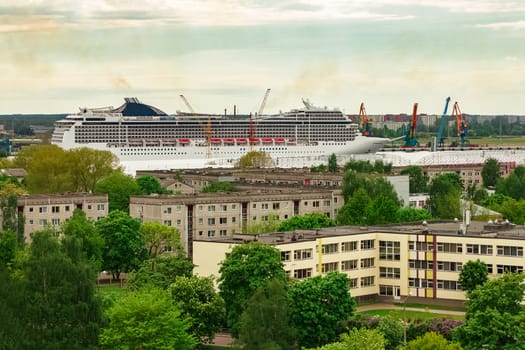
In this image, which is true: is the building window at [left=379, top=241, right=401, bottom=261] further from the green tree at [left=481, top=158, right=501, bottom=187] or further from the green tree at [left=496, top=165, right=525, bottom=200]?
the green tree at [left=481, top=158, right=501, bottom=187]

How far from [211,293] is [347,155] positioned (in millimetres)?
122825

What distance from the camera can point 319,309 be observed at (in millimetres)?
43094

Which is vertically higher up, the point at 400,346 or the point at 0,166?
the point at 0,166

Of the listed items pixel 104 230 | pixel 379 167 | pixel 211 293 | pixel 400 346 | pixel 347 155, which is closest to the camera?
pixel 400 346

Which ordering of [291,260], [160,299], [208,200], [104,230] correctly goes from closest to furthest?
[160,299], [291,260], [104,230], [208,200]

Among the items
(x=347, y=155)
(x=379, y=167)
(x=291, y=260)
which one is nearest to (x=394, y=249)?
(x=291, y=260)

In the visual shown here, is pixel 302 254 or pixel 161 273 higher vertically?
pixel 302 254

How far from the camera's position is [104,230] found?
2537 inches

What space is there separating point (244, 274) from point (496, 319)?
1062 centimetres

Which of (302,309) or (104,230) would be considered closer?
(302,309)

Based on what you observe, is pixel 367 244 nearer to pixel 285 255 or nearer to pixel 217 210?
pixel 285 255

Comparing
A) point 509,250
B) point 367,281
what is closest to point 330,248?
point 367,281

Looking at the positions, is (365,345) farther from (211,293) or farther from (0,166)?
(0,166)

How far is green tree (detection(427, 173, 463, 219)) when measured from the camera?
3238 inches
